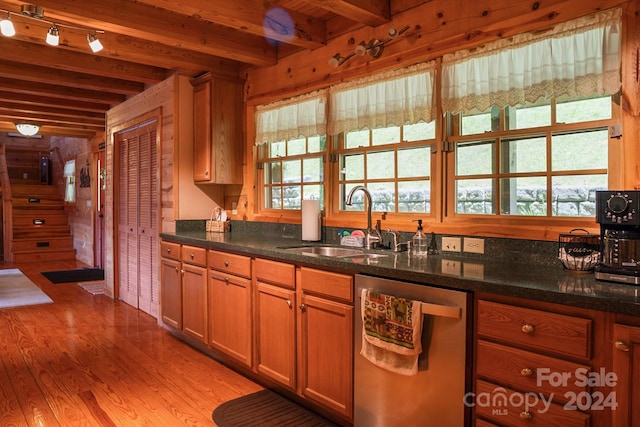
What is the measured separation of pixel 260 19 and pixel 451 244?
1.92m

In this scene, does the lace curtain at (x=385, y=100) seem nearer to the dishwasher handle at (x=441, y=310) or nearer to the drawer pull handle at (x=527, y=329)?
the dishwasher handle at (x=441, y=310)

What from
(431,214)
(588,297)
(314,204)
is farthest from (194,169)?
(588,297)

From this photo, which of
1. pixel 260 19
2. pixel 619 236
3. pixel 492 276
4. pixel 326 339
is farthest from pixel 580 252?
pixel 260 19

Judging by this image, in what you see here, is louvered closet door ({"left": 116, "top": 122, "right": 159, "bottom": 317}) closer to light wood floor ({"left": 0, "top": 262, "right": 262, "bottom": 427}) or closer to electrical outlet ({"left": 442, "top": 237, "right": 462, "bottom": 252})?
light wood floor ({"left": 0, "top": 262, "right": 262, "bottom": 427})

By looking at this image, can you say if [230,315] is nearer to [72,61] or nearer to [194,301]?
[194,301]

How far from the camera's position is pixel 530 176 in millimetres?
2289

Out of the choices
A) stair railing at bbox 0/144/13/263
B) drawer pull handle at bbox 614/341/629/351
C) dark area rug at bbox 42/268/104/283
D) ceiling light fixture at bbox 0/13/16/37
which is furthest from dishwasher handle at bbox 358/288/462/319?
stair railing at bbox 0/144/13/263

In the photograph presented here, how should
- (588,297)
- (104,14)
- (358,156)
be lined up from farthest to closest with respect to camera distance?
(358,156), (104,14), (588,297)

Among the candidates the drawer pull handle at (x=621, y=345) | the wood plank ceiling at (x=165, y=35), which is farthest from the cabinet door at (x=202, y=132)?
the drawer pull handle at (x=621, y=345)

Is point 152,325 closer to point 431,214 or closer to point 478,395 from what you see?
point 431,214

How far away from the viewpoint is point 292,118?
365 cm

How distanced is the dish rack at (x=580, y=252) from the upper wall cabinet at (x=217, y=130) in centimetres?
289

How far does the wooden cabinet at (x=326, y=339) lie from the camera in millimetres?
2271

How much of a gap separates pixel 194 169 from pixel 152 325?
155cm
